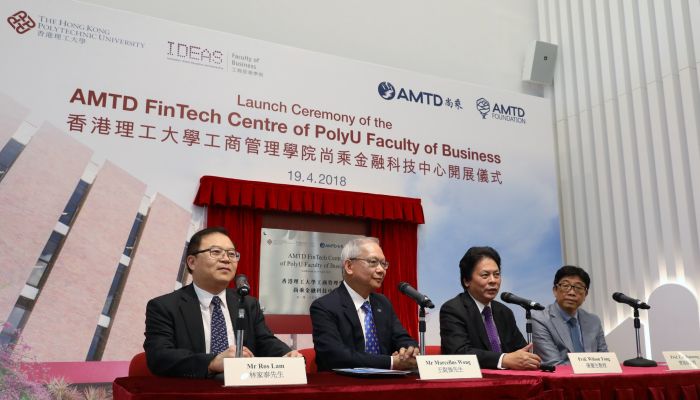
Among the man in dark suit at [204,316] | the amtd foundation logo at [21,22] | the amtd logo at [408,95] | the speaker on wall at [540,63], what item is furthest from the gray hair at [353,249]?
the speaker on wall at [540,63]

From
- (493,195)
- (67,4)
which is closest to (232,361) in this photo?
(67,4)

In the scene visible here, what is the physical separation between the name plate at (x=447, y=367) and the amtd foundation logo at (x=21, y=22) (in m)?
3.45

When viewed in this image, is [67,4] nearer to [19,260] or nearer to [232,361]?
[19,260]

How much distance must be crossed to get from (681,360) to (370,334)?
4.44 ft

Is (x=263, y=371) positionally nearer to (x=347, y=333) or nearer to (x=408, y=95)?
(x=347, y=333)

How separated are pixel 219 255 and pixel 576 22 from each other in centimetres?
511

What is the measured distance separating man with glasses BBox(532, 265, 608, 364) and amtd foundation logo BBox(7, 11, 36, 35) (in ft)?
11.8

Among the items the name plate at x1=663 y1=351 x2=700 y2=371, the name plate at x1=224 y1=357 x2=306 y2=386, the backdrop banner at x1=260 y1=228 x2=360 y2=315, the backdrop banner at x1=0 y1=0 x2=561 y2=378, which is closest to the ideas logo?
the backdrop banner at x1=0 y1=0 x2=561 y2=378

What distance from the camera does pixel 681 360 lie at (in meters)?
2.68

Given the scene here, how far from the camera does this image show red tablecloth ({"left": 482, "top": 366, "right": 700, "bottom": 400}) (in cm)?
216

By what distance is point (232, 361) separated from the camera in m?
1.77

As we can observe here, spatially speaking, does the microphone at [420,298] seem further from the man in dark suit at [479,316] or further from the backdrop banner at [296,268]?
the backdrop banner at [296,268]

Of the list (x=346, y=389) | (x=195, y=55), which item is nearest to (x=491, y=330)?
(x=346, y=389)

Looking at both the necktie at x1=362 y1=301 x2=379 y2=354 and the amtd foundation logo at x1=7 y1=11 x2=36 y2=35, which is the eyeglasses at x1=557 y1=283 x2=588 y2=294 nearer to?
the necktie at x1=362 y1=301 x2=379 y2=354
